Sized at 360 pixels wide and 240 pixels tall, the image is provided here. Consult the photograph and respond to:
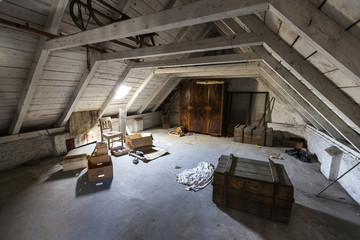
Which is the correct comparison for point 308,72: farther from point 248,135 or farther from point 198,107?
point 198,107

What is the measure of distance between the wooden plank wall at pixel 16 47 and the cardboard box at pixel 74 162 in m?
1.33

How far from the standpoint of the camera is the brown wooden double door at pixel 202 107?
5.66 m

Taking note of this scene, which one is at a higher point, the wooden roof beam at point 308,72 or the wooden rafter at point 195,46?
the wooden rafter at point 195,46

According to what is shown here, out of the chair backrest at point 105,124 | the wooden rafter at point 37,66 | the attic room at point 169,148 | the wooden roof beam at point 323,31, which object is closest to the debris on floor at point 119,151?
the attic room at point 169,148

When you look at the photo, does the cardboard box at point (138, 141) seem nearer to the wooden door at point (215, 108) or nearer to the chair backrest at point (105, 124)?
the chair backrest at point (105, 124)

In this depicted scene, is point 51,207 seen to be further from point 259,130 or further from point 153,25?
point 259,130

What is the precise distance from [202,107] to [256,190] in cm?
415

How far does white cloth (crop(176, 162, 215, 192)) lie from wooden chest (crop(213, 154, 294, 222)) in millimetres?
498

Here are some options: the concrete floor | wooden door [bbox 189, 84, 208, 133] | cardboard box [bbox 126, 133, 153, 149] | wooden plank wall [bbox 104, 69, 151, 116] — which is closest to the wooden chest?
the concrete floor

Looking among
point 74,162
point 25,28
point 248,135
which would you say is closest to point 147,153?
point 74,162

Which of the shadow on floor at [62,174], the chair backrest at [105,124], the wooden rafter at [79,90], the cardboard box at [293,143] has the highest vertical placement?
the wooden rafter at [79,90]

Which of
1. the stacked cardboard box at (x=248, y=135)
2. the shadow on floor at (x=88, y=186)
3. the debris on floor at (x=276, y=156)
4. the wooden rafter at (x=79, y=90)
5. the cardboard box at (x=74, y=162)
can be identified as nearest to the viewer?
the shadow on floor at (x=88, y=186)

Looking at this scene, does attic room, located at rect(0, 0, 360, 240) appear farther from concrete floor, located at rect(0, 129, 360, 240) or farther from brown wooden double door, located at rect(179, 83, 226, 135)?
brown wooden double door, located at rect(179, 83, 226, 135)

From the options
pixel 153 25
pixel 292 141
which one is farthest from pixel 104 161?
pixel 292 141
